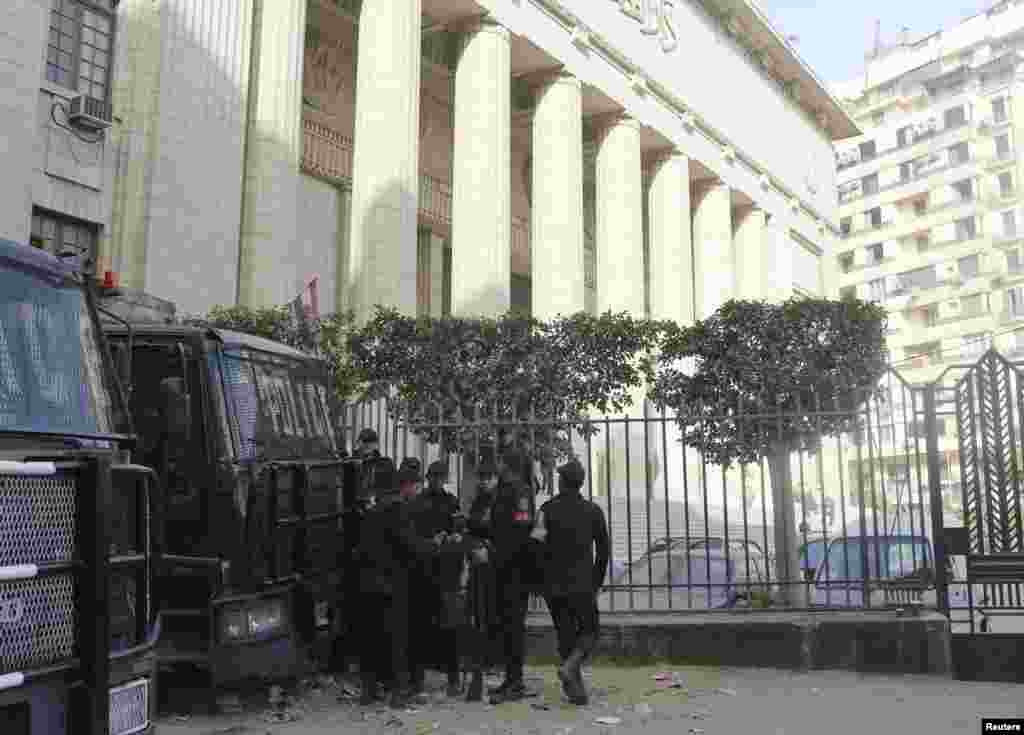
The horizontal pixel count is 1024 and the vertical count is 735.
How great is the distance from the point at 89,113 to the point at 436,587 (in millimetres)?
11177

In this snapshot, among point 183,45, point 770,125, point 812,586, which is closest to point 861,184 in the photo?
point 770,125

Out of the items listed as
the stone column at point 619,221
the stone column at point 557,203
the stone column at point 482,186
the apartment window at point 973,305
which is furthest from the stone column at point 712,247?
the apartment window at point 973,305

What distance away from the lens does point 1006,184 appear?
56.8 metres

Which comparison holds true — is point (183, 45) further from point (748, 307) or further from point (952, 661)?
point (952, 661)

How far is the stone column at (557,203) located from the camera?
82.9 feet

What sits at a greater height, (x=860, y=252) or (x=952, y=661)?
(x=860, y=252)

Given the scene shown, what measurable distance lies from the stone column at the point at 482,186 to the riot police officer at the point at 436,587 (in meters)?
14.2

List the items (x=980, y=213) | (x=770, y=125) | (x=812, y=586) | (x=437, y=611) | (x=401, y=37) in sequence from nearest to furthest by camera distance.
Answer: (x=437, y=611)
(x=812, y=586)
(x=401, y=37)
(x=770, y=125)
(x=980, y=213)

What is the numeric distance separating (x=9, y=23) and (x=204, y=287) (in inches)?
192

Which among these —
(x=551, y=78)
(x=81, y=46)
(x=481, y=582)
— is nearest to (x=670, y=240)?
(x=551, y=78)

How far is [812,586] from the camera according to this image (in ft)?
31.3

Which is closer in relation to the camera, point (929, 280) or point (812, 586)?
point (812, 586)

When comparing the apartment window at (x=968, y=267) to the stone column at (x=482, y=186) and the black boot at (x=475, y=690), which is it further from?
the black boot at (x=475, y=690)

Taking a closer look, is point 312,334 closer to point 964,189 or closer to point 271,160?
point 271,160
